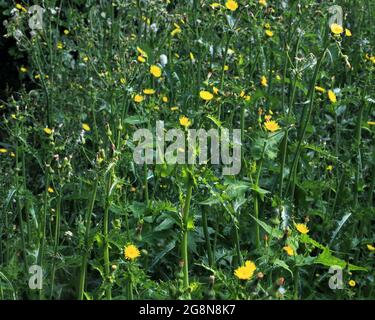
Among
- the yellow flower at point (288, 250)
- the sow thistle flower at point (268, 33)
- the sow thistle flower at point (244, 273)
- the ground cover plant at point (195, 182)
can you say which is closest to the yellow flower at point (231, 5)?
the ground cover plant at point (195, 182)

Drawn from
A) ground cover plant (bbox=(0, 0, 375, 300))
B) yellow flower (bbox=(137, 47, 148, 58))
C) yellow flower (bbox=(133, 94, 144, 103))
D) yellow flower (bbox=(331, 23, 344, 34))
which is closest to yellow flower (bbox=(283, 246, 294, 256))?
ground cover plant (bbox=(0, 0, 375, 300))

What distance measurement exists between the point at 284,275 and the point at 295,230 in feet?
1.03

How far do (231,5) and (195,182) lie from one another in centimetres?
101

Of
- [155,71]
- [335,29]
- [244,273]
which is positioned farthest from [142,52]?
[244,273]

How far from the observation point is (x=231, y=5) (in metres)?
2.92

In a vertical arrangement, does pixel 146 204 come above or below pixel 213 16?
below

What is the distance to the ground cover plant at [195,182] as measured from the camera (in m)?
2.29

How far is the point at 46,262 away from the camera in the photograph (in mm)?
2650

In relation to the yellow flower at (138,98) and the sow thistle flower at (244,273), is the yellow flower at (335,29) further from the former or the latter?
the sow thistle flower at (244,273)

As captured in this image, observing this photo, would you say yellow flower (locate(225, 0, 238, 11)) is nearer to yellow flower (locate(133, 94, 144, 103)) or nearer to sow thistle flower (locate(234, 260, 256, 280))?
yellow flower (locate(133, 94, 144, 103))
